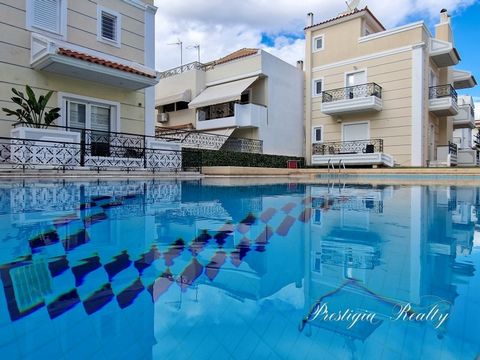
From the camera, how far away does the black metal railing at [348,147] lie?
23.7m

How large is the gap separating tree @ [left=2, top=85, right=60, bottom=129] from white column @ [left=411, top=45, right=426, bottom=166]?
69.6ft

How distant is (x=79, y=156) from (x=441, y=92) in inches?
974

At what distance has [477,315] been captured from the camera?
2.28 m

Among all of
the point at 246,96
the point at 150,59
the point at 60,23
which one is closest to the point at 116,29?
the point at 150,59

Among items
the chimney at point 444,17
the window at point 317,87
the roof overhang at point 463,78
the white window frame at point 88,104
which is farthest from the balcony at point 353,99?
the white window frame at point 88,104

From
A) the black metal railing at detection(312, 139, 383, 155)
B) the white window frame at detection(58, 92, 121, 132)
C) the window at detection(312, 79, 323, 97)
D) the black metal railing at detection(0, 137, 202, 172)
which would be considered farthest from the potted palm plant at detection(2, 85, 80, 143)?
the window at detection(312, 79, 323, 97)

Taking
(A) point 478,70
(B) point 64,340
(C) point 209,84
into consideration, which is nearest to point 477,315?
(B) point 64,340

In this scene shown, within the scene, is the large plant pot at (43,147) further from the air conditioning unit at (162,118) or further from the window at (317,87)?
the window at (317,87)

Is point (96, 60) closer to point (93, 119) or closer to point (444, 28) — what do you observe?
point (93, 119)

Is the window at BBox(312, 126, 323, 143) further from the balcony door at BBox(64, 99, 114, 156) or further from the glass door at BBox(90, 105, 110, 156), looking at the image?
the glass door at BBox(90, 105, 110, 156)

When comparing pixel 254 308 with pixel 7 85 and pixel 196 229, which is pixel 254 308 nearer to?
pixel 196 229

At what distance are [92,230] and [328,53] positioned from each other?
26.4 meters

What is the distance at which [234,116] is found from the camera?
24094 mm

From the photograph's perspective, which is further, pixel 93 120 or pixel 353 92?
pixel 353 92
